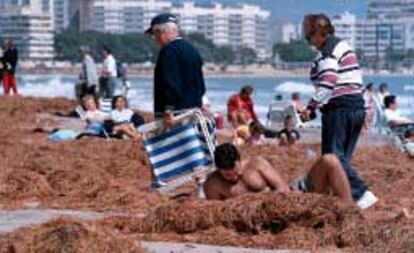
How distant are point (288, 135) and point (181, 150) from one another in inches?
417

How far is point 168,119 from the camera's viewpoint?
1257cm

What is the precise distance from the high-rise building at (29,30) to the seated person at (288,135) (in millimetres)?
109639

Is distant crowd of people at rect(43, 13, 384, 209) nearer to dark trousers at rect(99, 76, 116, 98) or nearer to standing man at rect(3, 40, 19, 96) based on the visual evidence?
dark trousers at rect(99, 76, 116, 98)

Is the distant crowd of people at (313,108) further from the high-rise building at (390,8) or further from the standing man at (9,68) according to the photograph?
the high-rise building at (390,8)

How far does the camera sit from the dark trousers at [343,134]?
473 inches

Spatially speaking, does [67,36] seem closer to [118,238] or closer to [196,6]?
[196,6]

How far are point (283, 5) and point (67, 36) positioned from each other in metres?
67.3

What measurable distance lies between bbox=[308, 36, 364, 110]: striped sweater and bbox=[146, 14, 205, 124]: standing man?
109cm

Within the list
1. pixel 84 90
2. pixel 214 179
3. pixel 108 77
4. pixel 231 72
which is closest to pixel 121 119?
pixel 84 90

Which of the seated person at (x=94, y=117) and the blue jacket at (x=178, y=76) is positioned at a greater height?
the blue jacket at (x=178, y=76)

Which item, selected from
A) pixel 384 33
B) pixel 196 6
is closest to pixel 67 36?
pixel 384 33

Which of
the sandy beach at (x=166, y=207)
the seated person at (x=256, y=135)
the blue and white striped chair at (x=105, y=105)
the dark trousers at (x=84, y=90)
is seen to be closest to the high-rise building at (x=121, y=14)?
the dark trousers at (x=84, y=90)

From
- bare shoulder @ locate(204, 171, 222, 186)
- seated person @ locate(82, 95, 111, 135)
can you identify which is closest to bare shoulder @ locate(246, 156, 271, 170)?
bare shoulder @ locate(204, 171, 222, 186)

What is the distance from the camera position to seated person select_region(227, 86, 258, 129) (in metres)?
25.8
